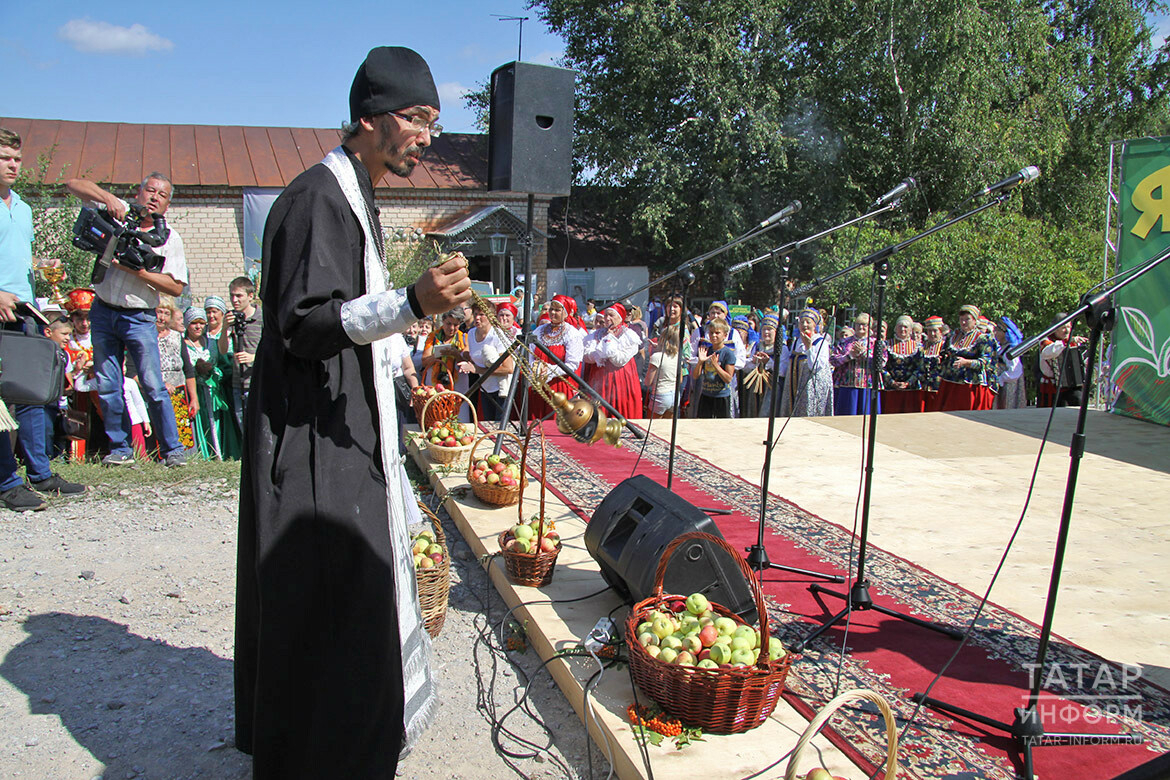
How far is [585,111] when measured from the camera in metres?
23.6

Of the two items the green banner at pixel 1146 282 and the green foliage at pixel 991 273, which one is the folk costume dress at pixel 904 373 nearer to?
the green banner at pixel 1146 282

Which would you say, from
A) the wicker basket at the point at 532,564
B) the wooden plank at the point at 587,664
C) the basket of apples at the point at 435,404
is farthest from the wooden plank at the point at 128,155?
the wicker basket at the point at 532,564

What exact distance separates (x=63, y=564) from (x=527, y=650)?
2.51 m

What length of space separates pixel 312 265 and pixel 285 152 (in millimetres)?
20630

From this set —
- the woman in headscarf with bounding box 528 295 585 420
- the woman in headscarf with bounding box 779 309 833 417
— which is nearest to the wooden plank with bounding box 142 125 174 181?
the woman in headscarf with bounding box 528 295 585 420

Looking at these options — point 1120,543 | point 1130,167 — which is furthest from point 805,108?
point 1120,543

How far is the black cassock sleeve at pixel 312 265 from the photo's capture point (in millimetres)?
1907

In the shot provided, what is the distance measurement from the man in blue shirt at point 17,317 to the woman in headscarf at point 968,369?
8.39m

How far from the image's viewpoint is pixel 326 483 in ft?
6.71

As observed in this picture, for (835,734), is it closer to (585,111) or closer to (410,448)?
(410,448)

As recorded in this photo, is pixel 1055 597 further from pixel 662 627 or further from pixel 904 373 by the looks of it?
pixel 904 373

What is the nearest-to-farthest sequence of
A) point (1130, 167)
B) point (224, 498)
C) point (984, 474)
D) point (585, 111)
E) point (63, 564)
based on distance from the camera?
1. point (63, 564)
2. point (224, 498)
3. point (984, 474)
4. point (1130, 167)
5. point (585, 111)

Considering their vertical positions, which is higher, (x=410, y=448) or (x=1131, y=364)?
(x=1131, y=364)

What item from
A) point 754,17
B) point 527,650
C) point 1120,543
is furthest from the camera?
point 754,17
